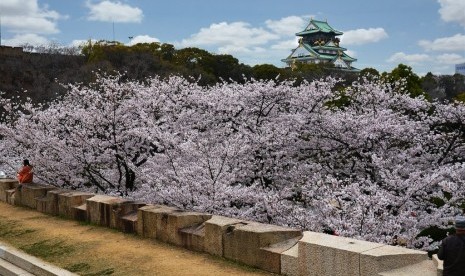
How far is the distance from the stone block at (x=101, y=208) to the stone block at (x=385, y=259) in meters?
5.54

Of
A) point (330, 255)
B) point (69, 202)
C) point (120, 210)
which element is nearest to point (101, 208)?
point (120, 210)

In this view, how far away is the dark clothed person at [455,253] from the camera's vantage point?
536 cm

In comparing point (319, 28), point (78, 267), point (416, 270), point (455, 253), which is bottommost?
point (78, 267)

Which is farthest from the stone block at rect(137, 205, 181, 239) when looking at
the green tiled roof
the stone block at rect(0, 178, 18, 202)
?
the green tiled roof

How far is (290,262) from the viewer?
268 inches

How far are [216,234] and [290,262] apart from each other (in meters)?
1.48

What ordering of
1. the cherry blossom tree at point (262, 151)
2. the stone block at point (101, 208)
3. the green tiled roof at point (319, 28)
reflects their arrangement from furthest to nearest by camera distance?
the green tiled roof at point (319, 28)
the cherry blossom tree at point (262, 151)
the stone block at point (101, 208)

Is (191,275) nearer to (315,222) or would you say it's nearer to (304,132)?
(315,222)

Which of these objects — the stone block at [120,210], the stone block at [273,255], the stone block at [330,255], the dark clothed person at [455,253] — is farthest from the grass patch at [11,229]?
the dark clothed person at [455,253]

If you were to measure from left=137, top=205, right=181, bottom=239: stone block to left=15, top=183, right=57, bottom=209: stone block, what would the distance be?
4535 mm

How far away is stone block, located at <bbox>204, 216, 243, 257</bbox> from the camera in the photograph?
7.78 metres

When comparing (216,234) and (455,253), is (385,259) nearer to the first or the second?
(455,253)

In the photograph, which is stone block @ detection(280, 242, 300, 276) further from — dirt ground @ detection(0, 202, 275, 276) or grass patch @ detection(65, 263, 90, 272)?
grass patch @ detection(65, 263, 90, 272)

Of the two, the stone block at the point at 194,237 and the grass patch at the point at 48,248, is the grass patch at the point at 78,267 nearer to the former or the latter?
the grass patch at the point at 48,248
